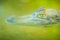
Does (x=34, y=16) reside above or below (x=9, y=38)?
above

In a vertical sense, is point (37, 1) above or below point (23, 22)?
above

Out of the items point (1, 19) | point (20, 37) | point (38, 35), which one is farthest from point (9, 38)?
point (38, 35)

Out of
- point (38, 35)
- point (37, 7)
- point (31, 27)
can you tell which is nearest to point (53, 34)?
point (38, 35)

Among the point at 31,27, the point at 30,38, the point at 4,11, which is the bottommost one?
the point at 30,38

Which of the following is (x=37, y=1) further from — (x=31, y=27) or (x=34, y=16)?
(x=31, y=27)

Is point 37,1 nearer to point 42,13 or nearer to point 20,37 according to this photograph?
point 42,13
